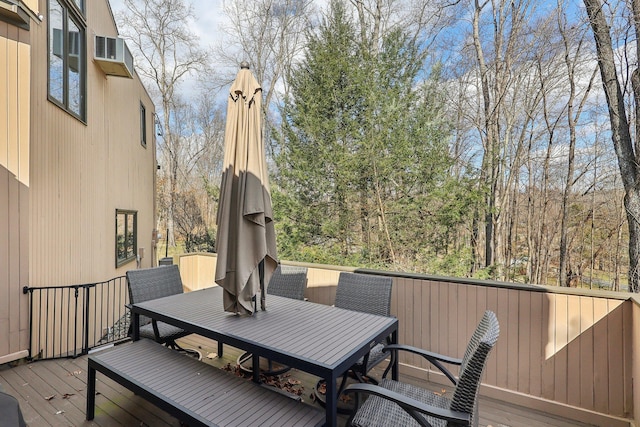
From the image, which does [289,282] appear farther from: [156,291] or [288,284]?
[156,291]

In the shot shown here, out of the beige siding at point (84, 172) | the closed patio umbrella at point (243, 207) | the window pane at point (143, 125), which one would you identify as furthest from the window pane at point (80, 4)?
the closed patio umbrella at point (243, 207)

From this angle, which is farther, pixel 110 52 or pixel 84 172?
pixel 110 52

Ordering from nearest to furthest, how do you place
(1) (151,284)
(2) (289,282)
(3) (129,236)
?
1. (1) (151,284)
2. (2) (289,282)
3. (3) (129,236)

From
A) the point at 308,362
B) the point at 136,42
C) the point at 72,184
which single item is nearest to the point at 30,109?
the point at 72,184

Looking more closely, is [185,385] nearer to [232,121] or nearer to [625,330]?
[232,121]

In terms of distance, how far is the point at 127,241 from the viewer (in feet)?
24.6

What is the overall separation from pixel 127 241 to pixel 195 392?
6.72 metres

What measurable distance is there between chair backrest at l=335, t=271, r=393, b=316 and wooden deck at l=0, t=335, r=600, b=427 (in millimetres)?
873

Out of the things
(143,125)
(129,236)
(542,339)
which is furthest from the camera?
(143,125)

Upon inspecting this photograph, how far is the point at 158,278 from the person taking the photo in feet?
11.5

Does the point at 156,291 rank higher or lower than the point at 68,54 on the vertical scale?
lower

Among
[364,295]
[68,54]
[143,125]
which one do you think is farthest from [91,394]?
[143,125]

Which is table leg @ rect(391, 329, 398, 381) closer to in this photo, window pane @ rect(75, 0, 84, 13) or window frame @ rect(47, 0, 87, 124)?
window frame @ rect(47, 0, 87, 124)

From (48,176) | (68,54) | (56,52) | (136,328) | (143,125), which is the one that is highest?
(143,125)
